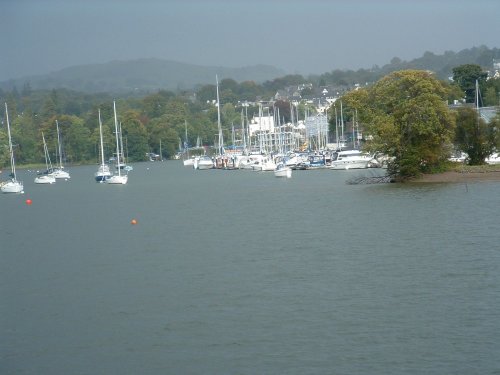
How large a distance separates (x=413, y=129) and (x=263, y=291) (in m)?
37.8

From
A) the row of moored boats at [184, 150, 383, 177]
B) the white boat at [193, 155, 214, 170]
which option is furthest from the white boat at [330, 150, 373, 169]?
the white boat at [193, 155, 214, 170]

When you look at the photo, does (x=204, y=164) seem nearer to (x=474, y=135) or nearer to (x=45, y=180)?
(x=45, y=180)

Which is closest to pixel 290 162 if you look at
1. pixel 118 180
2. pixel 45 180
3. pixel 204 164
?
pixel 118 180

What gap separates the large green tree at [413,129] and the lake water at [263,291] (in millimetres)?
9955

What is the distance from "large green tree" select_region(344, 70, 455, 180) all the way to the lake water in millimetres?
9955

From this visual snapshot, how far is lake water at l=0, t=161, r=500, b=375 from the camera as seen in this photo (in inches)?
827

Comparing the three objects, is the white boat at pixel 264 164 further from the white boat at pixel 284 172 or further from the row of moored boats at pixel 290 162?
the white boat at pixel 284 172

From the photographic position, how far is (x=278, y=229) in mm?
43625

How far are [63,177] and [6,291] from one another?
8604 cm

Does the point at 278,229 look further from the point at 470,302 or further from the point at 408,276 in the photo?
the point at 470,302

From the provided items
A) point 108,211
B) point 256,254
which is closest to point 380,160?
point 108,211

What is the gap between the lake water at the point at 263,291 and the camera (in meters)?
21.0

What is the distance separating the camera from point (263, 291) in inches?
1096

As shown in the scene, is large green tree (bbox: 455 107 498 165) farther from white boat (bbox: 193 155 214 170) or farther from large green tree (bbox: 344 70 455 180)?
white boat (bbox: 193 155 214 170)
